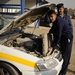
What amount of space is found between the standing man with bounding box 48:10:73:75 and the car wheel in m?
1.31

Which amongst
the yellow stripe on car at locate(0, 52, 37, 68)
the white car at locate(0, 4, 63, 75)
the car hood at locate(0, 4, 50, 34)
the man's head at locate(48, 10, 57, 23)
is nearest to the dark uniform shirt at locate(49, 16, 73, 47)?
the man's head at locate(48, 10, 57, 23)

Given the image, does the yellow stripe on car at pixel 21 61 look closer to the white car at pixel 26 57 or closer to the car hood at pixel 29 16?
the white car at pixel 26 57

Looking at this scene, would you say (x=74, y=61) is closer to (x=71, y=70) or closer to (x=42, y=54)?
(x=71, y=70)

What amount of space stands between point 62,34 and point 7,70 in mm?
1753

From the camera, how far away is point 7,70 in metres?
5.26

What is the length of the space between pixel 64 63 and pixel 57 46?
47 centimetres

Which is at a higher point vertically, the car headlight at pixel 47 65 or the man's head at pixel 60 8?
the man's head at pixel 60 8

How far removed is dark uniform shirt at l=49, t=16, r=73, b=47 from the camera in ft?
19.9

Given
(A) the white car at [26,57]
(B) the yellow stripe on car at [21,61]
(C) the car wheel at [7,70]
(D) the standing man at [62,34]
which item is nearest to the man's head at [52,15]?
(D) the standing man at [62,34]

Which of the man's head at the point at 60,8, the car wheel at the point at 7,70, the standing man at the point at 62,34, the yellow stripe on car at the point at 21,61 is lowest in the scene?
the car wheel at the point at 7,70

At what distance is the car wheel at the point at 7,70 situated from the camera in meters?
5.20

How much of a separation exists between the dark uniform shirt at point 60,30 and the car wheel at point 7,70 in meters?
1.33

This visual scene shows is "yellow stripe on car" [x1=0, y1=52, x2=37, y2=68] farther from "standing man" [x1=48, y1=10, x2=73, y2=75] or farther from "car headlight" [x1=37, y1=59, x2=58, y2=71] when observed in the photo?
"standing man" [x1=48, y1=10, x2=73, y2=75]

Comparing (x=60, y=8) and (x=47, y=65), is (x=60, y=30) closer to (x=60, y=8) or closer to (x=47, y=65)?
(x=60, y=8)
